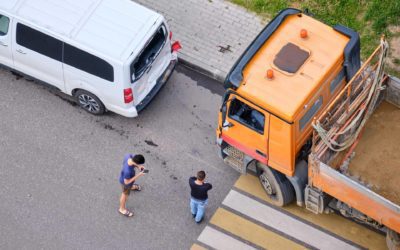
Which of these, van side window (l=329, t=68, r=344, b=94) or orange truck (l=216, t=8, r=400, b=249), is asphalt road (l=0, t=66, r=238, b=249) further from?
van side window (l=329, t=68, r=344, b=94)

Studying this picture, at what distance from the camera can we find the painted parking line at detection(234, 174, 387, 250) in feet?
39.1

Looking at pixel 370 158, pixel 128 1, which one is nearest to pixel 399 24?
pixel 370 158

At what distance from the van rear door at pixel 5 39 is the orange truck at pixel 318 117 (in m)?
4.42

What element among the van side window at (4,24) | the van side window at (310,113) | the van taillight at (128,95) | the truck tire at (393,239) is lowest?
the van side window at (4,24)

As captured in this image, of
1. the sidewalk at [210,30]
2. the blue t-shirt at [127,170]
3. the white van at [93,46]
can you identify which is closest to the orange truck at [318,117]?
the blue t-shirt at [127,170]

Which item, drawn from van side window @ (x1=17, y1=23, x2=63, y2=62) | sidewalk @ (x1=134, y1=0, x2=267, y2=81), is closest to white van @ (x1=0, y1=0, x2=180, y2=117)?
van side window @ (x1=17, y1=23, x2=63, y2=62)

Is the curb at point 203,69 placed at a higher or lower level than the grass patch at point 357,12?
lower

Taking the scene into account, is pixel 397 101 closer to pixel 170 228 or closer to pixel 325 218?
pixel 325 218

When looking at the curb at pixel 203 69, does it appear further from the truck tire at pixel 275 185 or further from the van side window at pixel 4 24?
the van side window at pixel 4 24

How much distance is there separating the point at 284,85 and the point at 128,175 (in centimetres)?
291

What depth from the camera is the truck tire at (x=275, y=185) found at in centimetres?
1175

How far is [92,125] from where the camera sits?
1349cm

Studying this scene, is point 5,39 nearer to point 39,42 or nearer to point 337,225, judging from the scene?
point 39,42

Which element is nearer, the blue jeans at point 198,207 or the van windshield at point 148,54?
the blue jeans at point 198,207
